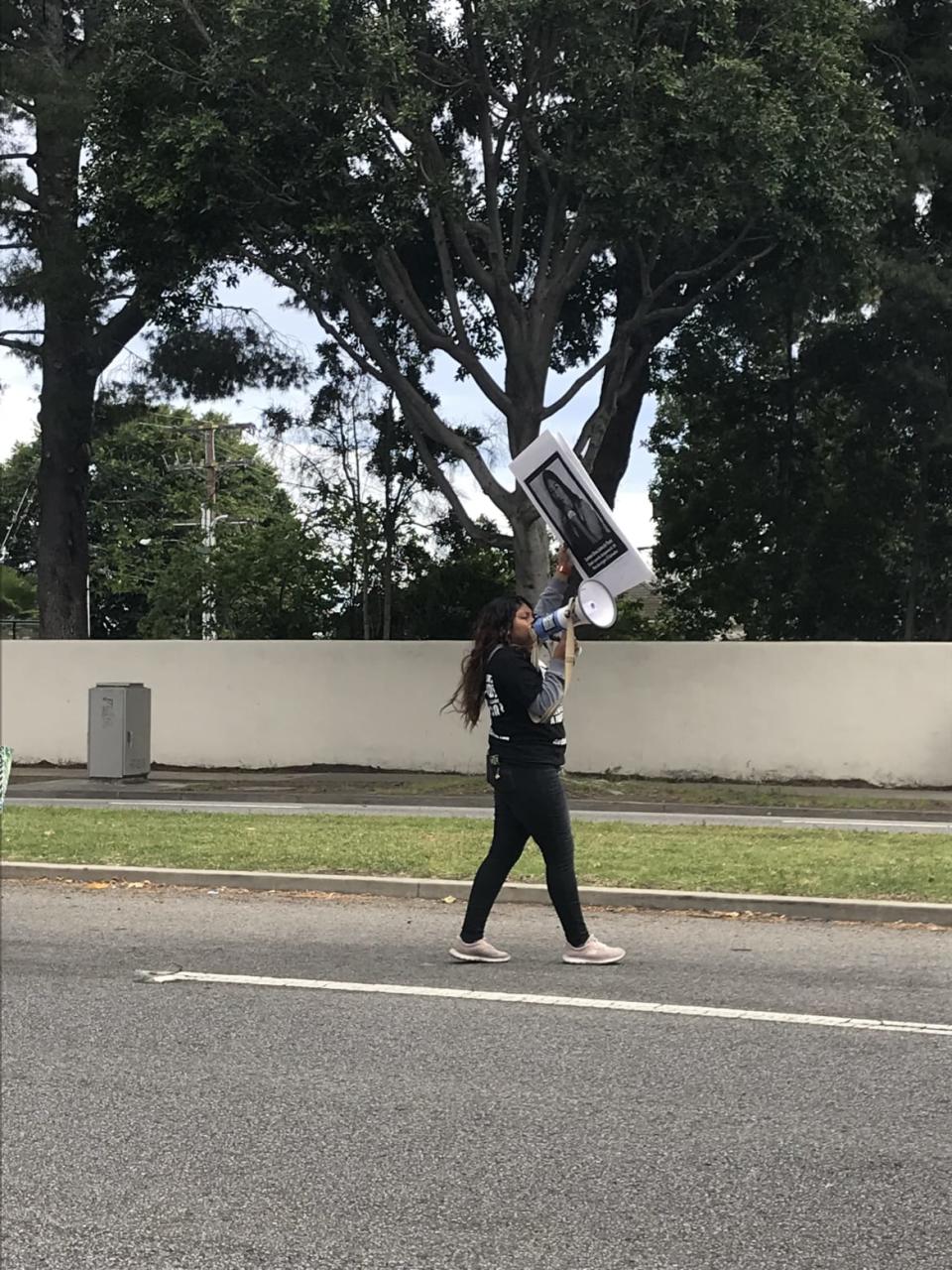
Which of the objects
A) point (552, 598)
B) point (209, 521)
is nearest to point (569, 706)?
point (552, 598)

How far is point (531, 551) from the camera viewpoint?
741 inches

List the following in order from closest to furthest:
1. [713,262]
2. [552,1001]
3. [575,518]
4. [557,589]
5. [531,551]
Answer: [575,518] → [552,1001] → [557,589] → [713,262] → [531,551]

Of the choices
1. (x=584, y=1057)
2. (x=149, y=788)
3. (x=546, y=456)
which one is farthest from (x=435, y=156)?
(x=584, y=1057)

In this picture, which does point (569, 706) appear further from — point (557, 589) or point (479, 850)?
point (557, 589)

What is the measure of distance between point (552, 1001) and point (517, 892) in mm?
2583

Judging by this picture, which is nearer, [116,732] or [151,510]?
[116,732]

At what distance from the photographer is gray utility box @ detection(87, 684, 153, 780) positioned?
1964 centimetres

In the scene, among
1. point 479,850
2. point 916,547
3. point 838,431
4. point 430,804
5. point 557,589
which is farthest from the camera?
point 838,431

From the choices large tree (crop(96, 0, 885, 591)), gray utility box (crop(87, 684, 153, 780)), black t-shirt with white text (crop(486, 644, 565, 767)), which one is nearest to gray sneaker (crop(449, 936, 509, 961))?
black t-shirt with white text (crop(486, 644, 565, 767))

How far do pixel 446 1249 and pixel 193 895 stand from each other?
19.2ft

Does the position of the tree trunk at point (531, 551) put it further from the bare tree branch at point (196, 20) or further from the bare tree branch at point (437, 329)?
the bare tree branch at point (196, 20)

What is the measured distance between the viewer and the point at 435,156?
16.9m

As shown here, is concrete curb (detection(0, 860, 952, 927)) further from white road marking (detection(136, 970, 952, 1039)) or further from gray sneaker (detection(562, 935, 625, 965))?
white road marking (detection(136, 970, 952, 1039))

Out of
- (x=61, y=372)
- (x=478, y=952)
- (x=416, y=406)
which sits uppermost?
(x=61, y=372)
